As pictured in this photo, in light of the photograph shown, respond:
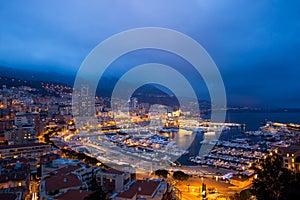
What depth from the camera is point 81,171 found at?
593 centimetres

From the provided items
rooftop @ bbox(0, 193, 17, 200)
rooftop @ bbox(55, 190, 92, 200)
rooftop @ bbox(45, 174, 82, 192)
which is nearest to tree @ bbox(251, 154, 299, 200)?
rooftop @ bbox(55, 190, 92, 200)

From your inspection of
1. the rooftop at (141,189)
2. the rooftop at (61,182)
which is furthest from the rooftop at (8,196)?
the rooftop at (141,189)

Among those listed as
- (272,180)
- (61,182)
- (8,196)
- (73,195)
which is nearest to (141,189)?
(73,195)

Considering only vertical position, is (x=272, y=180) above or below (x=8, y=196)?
above

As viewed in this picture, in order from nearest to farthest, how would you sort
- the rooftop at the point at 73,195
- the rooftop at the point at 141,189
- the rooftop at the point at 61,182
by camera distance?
1. the rooftop at the point at 73,195
2. the rooftop at the point at 141,189
3. the rooftop at the point at 61,182

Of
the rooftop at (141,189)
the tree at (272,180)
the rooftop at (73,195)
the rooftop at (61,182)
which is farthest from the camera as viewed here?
the rooftop at (61,182)

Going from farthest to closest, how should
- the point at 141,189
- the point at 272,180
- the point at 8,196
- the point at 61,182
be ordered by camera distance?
the point at 61,182 → the point at 141,189 → the point at 8,196 → the point at 272,180

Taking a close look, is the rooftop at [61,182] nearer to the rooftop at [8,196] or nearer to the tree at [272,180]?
the rooftop at [8,196]

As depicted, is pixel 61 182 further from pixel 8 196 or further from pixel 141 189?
pixel 141 189

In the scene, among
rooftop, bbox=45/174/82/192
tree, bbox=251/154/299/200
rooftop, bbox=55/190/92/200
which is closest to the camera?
tree, bbox=251/154/299/200

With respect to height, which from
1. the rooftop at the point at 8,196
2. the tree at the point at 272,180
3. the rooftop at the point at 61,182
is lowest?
the rooftop at the point at 8,196

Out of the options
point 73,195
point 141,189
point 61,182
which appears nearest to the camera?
point 73,195

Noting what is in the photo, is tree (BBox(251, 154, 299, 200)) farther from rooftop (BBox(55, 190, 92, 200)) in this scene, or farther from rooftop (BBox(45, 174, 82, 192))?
rooftop (BBox(45, 174, 82, 192))

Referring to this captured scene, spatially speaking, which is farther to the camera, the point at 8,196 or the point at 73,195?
the point at 8,196
